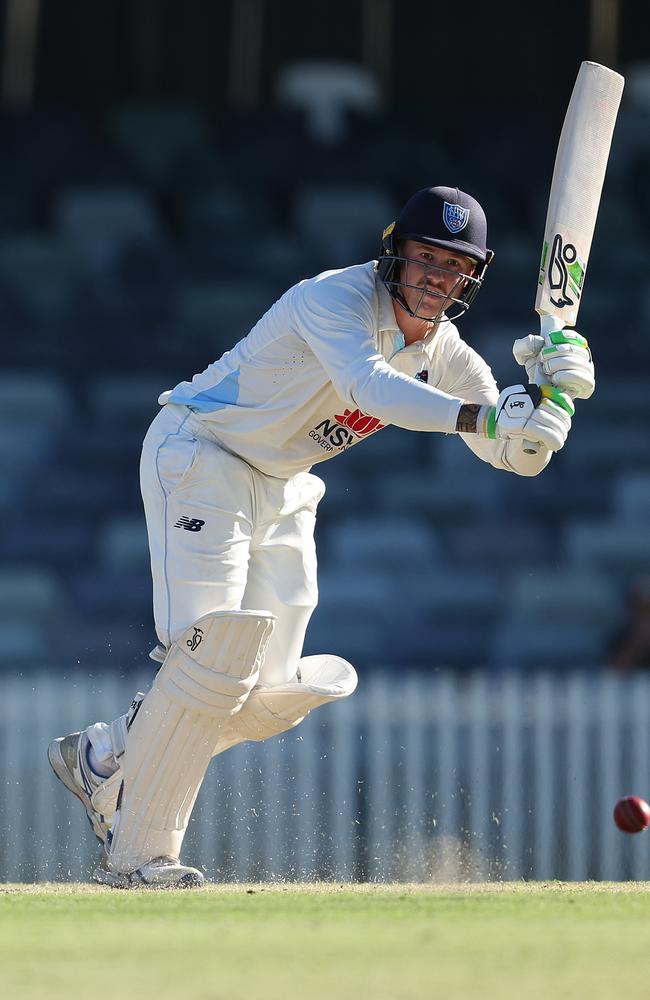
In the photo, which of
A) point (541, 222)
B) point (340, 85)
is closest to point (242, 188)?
point (340, 85)

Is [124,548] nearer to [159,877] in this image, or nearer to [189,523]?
[189,523]

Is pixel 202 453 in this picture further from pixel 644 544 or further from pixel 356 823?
pixel 644 544

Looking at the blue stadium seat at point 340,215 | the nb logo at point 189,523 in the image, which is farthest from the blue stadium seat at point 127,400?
the nb logo at point 189,523

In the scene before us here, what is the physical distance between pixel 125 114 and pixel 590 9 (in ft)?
8.89

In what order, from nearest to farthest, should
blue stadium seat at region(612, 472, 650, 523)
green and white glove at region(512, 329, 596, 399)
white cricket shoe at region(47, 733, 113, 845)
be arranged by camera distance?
green and white glove at region(512, 329, 596, 399)
white cricket shoe at region(47, 733, 113, 845)
blue stadium seat at region(612, 472, 650, 523)

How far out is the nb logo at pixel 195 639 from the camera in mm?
3682

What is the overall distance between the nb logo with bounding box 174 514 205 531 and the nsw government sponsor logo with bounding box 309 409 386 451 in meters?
0.30

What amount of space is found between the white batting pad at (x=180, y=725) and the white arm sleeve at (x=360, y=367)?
0.48 metres

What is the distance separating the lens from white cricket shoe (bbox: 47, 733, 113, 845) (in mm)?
3977

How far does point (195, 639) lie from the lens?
3.69m

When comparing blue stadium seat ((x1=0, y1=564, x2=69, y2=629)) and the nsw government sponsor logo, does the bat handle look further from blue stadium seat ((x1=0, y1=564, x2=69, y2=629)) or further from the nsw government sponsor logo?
blue stadium seat ((x1=0, y1=564, x2=69, y2=629))

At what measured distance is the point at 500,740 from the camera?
6.39 metres

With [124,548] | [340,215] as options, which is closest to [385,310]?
[124,548]

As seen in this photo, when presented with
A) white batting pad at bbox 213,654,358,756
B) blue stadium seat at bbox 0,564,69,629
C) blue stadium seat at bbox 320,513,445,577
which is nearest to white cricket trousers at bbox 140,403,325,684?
white batting pad at bbox 213,654,358,756
